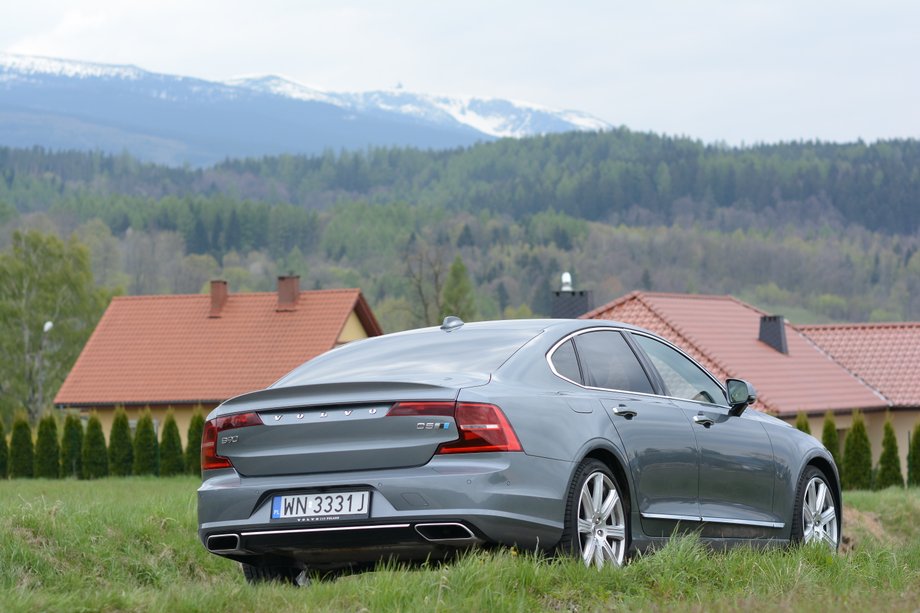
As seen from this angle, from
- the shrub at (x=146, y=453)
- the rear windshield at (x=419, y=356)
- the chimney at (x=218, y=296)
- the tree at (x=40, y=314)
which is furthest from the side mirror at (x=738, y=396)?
the tree at (x=40, y=314)

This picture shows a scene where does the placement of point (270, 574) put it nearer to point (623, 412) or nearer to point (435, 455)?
point (435, 455)

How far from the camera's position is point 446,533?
259 inches

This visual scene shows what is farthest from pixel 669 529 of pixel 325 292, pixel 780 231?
pixel 780 231

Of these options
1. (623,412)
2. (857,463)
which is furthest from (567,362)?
(857,463)

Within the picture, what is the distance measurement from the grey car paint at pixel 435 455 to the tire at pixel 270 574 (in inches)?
7.7

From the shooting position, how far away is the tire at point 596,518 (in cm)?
686

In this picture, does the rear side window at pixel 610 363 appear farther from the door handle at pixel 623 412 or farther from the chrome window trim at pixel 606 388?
the door handle at pixel 623 412

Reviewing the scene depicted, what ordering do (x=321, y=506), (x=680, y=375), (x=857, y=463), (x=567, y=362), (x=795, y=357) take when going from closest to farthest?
(x=321, y=506), (x=567, y=362), (x=680, y=375), (x=857, y=463), (x=795, y=357)

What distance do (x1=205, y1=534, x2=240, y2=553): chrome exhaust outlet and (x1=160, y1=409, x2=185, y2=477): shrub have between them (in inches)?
1393

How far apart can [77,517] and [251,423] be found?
2661 millimetres

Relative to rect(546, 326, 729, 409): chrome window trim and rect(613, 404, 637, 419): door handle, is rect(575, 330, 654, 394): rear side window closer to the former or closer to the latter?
rect(546, 326, 729, 409): chrome window trim

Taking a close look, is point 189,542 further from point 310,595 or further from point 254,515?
point 310,595

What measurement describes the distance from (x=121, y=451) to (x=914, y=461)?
2266cm

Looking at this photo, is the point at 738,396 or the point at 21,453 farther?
the point at 21,453
